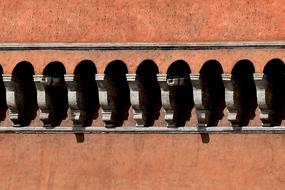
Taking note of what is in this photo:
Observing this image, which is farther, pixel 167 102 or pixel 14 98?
pixel 14 98

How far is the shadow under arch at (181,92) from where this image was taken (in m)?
12.7

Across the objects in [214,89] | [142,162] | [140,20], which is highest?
[140,20]

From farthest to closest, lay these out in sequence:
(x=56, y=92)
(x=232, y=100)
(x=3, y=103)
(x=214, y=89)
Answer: (x=3, y=103)
(x=56, y=92)
(x=214, y=89)
(x=232, y=100)

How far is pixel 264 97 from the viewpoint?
12445mm

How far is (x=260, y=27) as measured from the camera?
12445 millimetres

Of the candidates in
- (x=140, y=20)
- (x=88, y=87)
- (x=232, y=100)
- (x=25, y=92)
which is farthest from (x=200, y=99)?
(x=25, y=92)

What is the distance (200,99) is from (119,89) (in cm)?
89

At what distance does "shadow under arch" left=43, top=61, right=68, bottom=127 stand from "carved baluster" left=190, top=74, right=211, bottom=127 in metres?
1.36

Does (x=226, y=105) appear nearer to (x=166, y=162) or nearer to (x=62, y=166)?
(x=166, y=162)

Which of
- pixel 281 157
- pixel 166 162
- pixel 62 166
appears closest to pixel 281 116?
pixel 281 157

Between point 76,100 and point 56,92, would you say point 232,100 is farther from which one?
point 56,92

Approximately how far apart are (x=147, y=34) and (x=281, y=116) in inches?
→ 59.5

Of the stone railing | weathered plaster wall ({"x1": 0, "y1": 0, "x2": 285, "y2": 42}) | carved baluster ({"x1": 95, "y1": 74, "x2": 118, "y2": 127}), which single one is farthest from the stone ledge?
weathered plaster wall ({"x1": 0, "y1": 0, "x2": 285, "y2": 42})

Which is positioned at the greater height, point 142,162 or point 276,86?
point 276,86
